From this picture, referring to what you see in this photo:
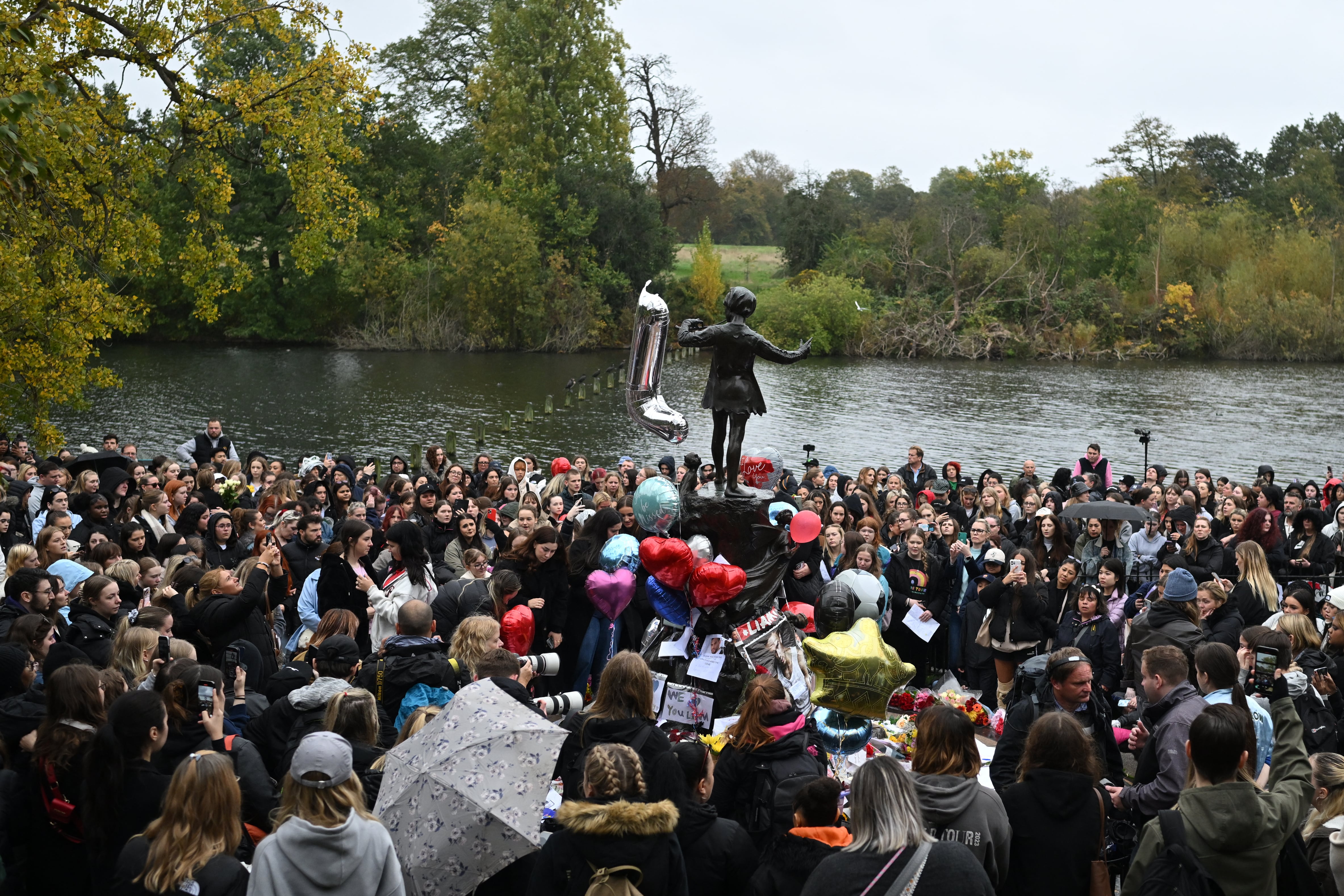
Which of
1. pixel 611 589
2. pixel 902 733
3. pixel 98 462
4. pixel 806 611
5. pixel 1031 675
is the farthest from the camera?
pixel 98 462

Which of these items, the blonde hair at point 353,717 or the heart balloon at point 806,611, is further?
the heart balloon at point 806,611

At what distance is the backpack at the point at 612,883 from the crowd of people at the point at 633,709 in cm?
1

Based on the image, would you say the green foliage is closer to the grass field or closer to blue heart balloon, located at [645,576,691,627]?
the grass field

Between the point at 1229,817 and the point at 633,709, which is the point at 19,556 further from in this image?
the point at 1229,817

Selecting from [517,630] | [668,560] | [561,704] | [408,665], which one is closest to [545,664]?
[517,630]

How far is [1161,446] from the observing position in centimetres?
2744

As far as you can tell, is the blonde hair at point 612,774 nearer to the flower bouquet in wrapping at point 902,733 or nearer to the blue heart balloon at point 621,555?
the flower bouquet in wrapping at point 902,733

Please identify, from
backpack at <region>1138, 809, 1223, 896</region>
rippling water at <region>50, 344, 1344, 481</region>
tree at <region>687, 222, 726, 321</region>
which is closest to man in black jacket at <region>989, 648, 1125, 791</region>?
backpack at <region>1138, 809, 1223, 896</region>

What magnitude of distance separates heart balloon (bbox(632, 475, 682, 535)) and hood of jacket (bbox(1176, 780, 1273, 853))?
181 inches

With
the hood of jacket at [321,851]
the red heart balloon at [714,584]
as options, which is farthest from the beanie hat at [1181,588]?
the hood of jacket at [321,851]

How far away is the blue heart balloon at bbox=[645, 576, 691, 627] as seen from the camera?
24.0 feet

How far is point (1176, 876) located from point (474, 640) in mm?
3324

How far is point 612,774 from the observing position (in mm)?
4035

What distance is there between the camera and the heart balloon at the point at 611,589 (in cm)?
742
